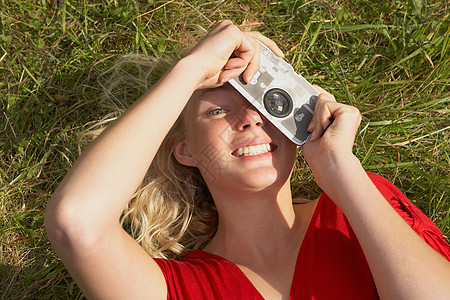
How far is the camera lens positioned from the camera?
219cm

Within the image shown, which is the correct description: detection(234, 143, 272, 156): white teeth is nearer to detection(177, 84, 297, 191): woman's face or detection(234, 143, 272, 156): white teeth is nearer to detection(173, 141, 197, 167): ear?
detection(177, 84, 297, 191): woman's face

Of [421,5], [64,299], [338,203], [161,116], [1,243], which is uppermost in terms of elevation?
[421,5]

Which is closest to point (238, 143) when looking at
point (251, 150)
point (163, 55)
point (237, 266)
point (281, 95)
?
point (251, 150)

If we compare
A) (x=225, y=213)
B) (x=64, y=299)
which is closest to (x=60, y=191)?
(x=225, y=213)

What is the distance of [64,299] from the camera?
2857 millimetres

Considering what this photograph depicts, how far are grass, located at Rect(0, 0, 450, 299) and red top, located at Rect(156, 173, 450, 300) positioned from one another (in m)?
0.58

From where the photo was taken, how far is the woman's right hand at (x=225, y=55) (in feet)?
6.65

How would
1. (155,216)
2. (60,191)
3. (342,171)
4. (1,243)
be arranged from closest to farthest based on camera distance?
(60,191)
(342,171)
(155,216)
(1,243)

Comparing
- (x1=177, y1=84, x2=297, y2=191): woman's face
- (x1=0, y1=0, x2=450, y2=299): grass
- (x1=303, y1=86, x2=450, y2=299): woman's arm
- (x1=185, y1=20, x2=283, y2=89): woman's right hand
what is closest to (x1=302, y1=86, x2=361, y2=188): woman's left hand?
(x1=303, y1=86, x2=450, y2=299): woman's arm

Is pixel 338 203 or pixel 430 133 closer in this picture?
pixel 338 203

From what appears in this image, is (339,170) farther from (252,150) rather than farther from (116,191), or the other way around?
(116,191)

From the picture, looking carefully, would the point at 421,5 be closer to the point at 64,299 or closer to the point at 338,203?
the point at 338,203

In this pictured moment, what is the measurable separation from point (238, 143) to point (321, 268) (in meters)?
0.68

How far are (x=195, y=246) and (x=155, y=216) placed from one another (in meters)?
0.28
